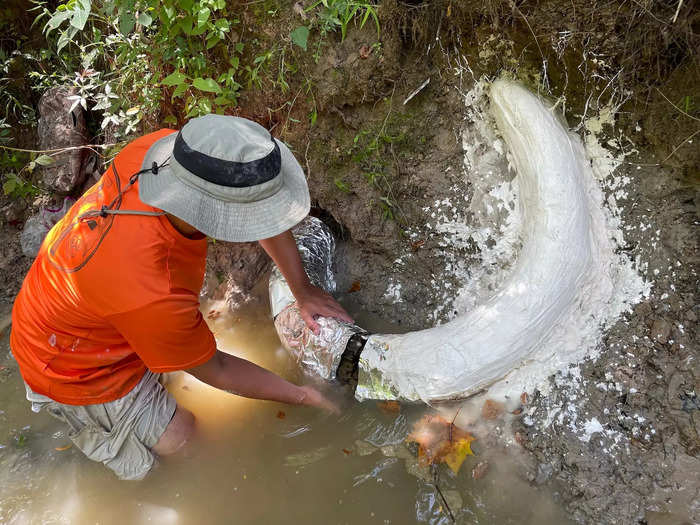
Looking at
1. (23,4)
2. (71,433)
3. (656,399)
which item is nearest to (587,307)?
(656,399)

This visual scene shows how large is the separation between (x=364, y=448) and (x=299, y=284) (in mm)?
887

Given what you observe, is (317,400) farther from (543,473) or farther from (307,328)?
(543,473)

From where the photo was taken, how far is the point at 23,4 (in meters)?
3.84

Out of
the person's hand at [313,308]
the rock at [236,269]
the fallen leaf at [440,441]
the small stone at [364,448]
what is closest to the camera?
the fallen leaf at [440,441]

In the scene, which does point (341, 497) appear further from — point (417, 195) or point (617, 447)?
point (417, 195)

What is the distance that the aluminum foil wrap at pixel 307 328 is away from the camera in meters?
2.48

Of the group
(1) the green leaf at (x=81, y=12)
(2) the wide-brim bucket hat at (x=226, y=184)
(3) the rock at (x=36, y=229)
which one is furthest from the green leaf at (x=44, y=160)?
(2) the wide-brim bucket hat at (x=226, y=184)

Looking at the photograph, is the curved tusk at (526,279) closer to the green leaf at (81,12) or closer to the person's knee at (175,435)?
the person's knee at (175,435)

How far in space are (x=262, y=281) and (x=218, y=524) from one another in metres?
1.52

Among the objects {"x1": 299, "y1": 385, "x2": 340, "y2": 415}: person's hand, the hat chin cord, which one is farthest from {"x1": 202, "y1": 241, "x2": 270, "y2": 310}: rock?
the hat chin cord

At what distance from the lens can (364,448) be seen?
2402mm

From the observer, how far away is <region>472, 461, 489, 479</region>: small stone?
218 centimetres

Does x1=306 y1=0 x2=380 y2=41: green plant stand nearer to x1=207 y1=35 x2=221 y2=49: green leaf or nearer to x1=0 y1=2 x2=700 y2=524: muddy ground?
x1=0 y1=2 x2=700 y2=524: muddy ground

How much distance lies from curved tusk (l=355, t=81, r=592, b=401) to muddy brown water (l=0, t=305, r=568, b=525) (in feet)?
0.97
